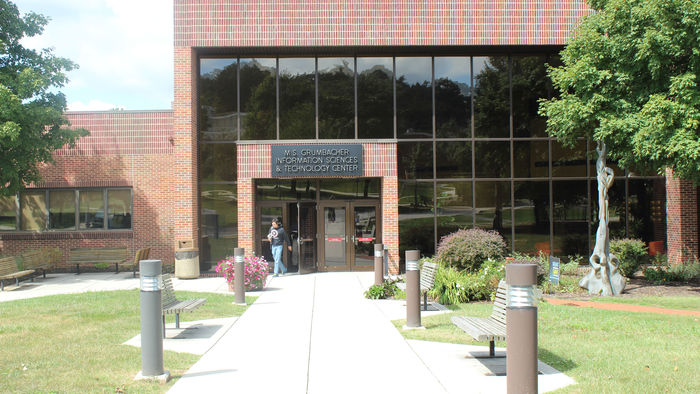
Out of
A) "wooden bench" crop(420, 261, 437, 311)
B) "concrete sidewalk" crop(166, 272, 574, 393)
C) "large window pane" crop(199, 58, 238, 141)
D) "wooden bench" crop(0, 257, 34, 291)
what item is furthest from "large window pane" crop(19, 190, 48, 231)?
"wooden bench" crop(420, 261, 437, 311)

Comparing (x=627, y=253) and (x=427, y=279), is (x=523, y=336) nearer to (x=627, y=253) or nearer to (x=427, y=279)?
(x=427, y=279)

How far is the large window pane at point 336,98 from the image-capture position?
19359 mm

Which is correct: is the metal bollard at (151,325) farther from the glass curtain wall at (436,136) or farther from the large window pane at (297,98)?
the large window pane at (297,98)

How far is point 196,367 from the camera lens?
6887mm

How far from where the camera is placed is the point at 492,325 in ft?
22.8

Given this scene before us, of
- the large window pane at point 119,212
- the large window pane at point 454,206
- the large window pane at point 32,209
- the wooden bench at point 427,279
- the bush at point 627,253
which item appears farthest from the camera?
the large window pane at point 32,209

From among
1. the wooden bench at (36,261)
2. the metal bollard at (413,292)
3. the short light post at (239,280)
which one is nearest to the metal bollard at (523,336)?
the metal bollard at (413,292)

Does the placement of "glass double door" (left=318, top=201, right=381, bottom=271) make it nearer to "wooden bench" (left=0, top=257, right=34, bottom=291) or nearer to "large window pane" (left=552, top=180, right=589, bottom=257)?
"large window pane" (left=552, top=180, right=589, bottom=257)

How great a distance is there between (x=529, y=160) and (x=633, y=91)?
5.59 metres

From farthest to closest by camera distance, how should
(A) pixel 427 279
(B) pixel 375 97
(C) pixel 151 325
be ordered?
(B) pixel 375 97 → (A) pixel 427 279 → (C) pixel 151 325

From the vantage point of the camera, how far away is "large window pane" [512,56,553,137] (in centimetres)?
1969

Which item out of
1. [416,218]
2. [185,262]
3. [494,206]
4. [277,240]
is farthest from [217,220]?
[494,206]

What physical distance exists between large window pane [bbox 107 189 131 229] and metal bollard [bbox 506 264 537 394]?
17923 millimetres

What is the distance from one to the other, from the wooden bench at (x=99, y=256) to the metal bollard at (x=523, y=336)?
17318mm
